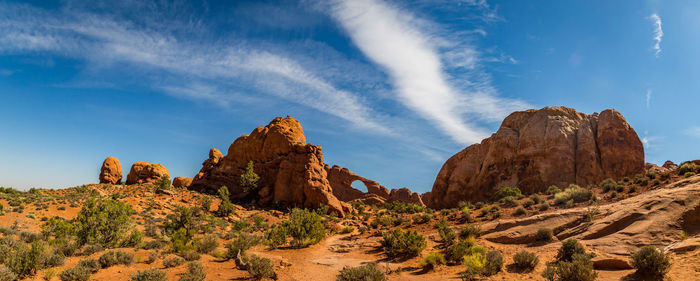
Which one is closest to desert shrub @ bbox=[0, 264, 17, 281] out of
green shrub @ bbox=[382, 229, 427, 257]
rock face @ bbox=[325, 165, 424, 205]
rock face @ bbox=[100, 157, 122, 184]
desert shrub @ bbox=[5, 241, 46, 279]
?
desert shrub @ bbox=[5, 241, 46, 279]

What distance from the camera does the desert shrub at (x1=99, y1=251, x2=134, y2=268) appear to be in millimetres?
10969

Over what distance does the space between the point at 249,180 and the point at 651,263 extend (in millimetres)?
38655

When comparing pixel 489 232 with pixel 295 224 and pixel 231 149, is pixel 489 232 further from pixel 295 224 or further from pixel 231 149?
pixel 231 149

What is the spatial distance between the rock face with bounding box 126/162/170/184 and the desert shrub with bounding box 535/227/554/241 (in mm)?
56287

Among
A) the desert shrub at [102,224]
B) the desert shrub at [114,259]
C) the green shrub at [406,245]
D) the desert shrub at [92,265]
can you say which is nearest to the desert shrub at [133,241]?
the desert shrub at [102,224]

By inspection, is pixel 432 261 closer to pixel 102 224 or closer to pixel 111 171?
pixel 102 224

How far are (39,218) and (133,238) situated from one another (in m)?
13.5

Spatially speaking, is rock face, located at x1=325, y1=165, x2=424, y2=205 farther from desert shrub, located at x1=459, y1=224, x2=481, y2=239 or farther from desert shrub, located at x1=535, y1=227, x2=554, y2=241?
desert shrub, located at x1=535, y1=227, x2=554, y2=241

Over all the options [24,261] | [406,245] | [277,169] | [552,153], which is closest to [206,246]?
[24,261]

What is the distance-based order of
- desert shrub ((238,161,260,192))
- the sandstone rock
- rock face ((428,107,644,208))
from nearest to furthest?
rock face ((428,107,644,208))
desert shrub ((238,161,260,192))
the sandstone rock

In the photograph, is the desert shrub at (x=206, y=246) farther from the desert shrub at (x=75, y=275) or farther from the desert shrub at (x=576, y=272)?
the desert shrub at (x=576, y=272)

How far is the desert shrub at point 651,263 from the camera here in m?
7.31

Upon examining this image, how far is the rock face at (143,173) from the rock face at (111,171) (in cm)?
330

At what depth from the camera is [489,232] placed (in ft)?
52.5
